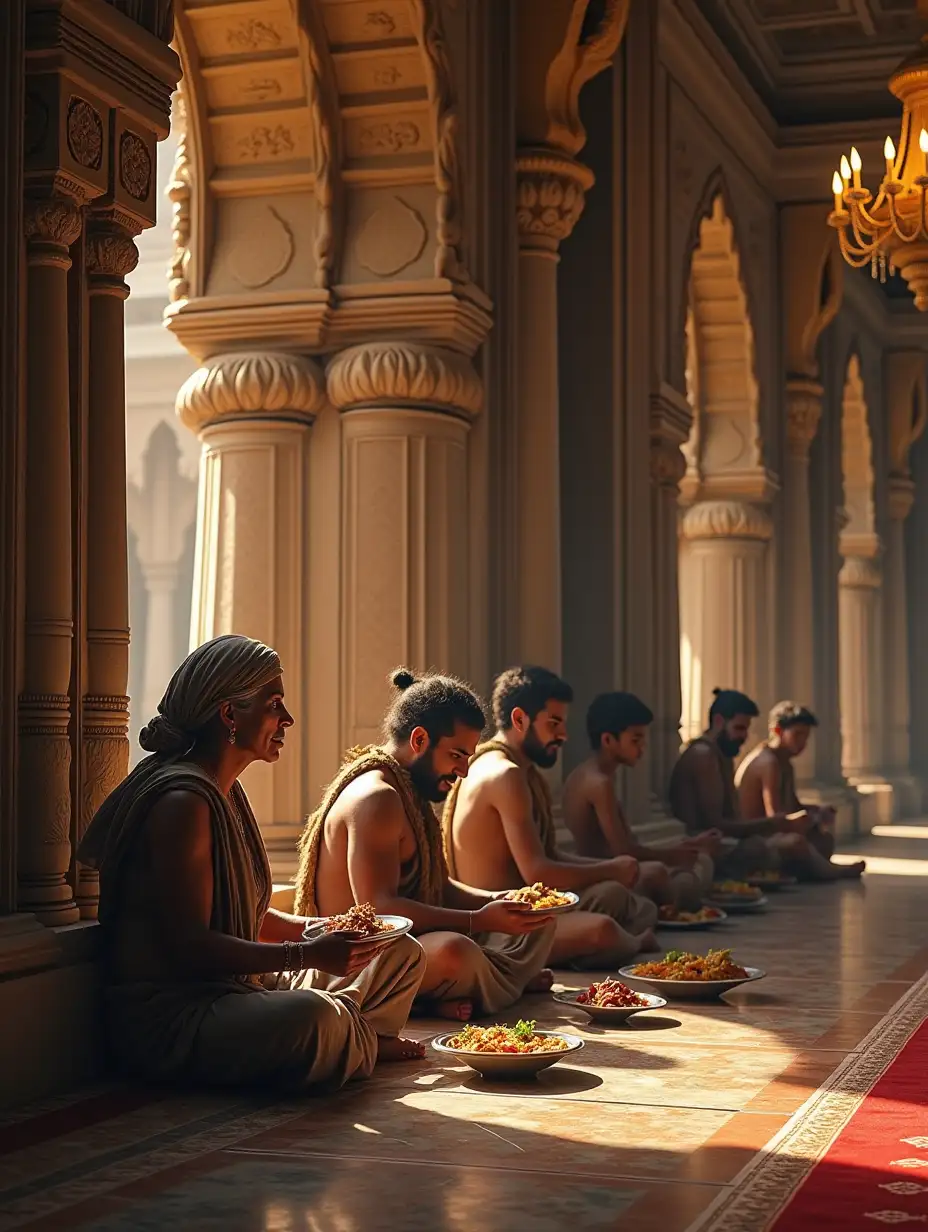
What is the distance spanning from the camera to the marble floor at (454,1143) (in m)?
3.85

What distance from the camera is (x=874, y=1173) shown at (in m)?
4.10

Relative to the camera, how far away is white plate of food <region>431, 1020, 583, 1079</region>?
202 inches

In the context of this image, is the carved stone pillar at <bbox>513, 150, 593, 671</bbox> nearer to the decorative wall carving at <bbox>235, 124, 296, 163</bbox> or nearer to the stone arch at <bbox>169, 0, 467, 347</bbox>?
the stone arch at <bbox>169, 0, 467, 347</bbox>

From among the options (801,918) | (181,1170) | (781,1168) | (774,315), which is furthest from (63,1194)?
(774,315)

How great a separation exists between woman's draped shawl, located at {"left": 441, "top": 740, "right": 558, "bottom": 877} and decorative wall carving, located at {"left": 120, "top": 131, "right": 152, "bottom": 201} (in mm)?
2604

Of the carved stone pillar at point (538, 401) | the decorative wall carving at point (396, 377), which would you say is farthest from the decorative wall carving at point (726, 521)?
the decorative wall carving at point (396, 377)

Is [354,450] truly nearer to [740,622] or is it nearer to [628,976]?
[628,976]

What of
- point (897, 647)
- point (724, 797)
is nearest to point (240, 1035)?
point (724, 797)

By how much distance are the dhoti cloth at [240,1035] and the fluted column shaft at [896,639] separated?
716 inches

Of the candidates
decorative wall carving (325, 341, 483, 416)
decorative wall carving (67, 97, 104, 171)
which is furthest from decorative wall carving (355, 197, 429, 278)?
decorative wall carving (67, 97, 104, 171)

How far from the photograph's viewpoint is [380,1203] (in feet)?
12.9

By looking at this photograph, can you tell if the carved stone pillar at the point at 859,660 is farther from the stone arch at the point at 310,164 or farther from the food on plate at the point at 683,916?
the stone arch at the point at 310,164

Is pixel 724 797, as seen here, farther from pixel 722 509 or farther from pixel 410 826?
pixel 410 826

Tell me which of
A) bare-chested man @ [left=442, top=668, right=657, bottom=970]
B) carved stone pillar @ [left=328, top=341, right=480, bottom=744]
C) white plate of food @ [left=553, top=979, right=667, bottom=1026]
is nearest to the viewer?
white plate of food @ [left=553, top=979, right=667, bottom=1026]
